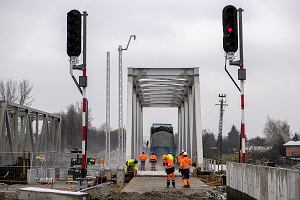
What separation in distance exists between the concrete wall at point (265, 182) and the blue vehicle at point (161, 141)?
3092 cm

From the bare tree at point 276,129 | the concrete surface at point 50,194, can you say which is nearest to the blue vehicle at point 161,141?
the concrete surface at point 50,194

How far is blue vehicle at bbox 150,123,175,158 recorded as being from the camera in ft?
150

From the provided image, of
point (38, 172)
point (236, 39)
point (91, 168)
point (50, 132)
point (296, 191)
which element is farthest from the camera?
point (50, 132)

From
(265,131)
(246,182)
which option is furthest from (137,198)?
(265,131)

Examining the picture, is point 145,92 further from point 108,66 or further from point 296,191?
point 296,191

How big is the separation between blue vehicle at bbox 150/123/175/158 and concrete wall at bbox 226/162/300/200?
30.9 m

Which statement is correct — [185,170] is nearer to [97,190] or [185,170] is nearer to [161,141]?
[97,190]

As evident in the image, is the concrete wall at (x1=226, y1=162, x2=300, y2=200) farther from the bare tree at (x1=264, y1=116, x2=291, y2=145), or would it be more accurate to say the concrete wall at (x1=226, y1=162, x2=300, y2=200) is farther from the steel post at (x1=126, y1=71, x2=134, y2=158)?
the bare tree at (x1=264, y1=116, x2=291, y2=145)

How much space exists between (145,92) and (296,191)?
31.7m

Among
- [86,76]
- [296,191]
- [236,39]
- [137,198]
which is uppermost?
[236,39]

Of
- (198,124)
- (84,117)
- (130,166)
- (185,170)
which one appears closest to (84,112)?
(84,117)

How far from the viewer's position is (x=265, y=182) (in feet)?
34.2

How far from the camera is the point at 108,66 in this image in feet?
98.2

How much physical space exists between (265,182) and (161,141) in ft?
117
